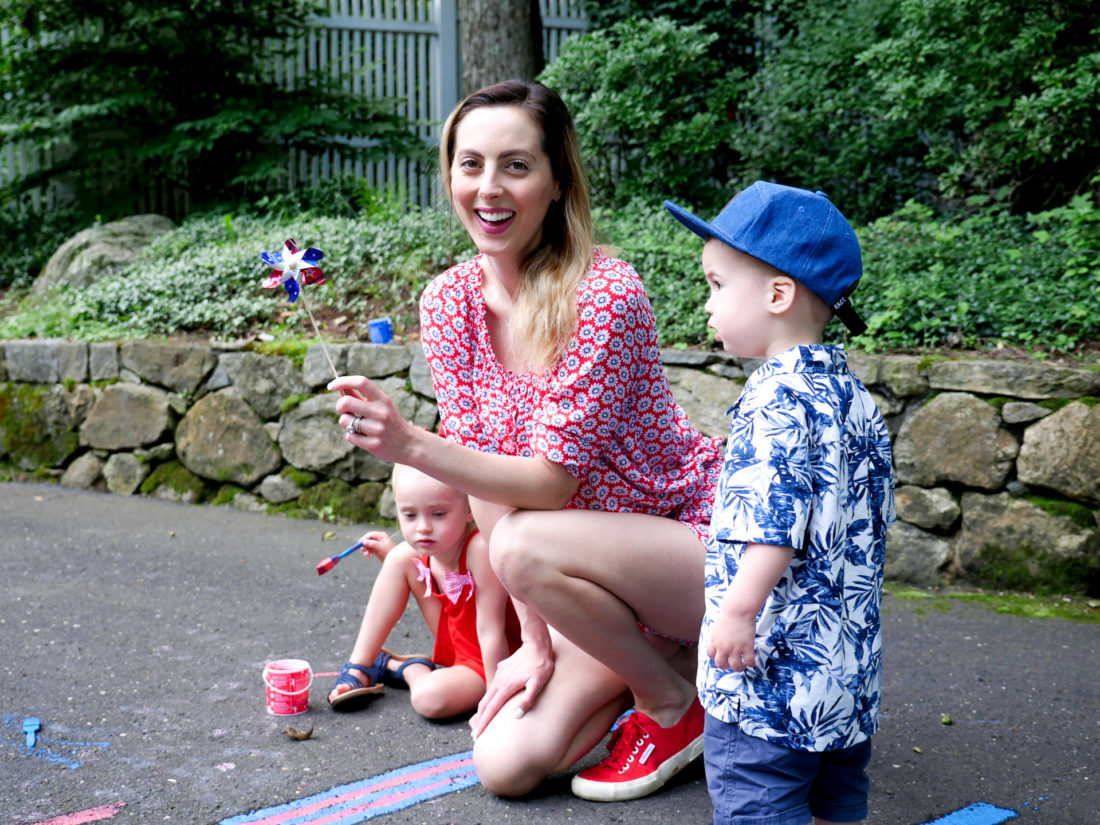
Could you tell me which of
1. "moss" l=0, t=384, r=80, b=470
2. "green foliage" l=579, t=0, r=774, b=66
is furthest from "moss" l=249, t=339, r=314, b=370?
"green foliage" l=579, t=0, r=774, b=66

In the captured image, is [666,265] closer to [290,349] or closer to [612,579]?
[290,349]

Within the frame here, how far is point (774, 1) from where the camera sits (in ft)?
27.5

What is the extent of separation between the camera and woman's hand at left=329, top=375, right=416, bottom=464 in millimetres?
1979

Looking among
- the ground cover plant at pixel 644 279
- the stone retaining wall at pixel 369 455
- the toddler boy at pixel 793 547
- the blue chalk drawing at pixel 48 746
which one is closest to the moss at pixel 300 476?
the stone retaining wall at pixel 369 455

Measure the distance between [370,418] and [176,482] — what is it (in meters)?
4.00

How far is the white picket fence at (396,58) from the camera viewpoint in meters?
9.29

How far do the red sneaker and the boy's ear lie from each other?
3.48 feet

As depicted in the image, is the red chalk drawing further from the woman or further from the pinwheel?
the pinwheel

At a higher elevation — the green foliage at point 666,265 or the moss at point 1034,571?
the green foliage at point 666,265

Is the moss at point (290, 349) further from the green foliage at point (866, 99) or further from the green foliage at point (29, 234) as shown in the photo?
the green foliage at point (29, 234)

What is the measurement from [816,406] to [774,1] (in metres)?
7.64

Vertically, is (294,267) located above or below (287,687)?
above

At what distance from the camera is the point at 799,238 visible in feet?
5.79

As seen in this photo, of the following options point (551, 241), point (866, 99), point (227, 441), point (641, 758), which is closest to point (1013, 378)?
point (551, 241)
